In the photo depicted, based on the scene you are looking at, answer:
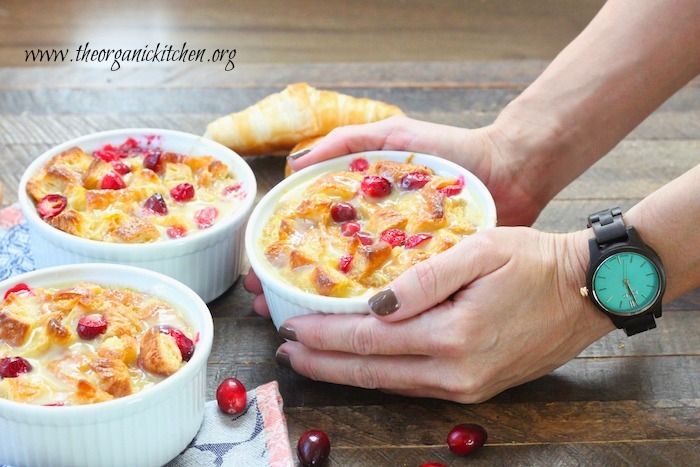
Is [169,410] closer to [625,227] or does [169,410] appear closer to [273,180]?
[625,227]

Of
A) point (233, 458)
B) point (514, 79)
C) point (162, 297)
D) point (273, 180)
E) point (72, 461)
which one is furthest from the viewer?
point (514, 79)

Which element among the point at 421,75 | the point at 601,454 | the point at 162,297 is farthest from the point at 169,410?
the point at 421,75

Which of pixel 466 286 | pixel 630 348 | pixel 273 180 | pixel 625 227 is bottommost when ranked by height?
pixel 273 180

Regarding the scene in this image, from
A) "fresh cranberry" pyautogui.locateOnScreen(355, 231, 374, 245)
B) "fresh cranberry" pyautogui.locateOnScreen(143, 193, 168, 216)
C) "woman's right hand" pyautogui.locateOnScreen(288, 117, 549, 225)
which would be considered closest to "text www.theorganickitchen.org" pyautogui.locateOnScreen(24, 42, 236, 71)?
"woman's right hand" pyautogui.locateOnScreen(288, 117, 549, 225)

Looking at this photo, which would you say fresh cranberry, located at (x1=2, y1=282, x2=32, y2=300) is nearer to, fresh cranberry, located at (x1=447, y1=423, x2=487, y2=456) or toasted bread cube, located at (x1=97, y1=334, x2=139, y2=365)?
toasted bread cube, located at (x1=97, y1=334, x2=139, y2=365)

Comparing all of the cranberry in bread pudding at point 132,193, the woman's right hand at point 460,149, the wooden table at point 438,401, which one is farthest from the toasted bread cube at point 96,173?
the woman's right hand at point 460,149
